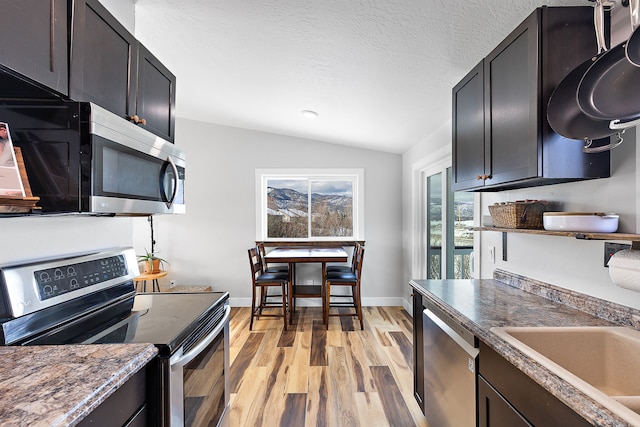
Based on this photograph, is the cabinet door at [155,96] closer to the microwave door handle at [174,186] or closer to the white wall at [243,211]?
the microwave door handle at [174,186]

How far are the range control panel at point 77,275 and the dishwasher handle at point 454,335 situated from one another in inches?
61.0

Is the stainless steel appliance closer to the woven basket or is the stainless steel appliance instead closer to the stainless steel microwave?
the stainless steel microwave

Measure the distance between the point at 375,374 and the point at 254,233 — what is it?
244cm

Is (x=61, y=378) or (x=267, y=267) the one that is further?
(x=267, y=267)

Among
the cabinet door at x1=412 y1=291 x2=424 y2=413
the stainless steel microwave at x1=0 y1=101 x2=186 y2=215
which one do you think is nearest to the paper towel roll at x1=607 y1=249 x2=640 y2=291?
the cabinet door at x1=412 y1=291 x2=424 y2=413

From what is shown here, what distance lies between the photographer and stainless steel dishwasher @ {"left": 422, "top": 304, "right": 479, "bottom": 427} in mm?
1209

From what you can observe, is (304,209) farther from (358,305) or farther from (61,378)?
(61,378)

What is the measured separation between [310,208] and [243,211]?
3.10ft

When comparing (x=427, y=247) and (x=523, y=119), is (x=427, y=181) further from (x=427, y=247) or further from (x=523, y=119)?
(x=523, y=119)

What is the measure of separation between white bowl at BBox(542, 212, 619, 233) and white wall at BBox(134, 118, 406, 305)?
2921mm

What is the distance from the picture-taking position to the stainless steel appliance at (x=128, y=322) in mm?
919

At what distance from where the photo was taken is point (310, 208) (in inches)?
166

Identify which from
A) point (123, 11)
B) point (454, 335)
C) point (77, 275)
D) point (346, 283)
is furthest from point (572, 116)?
point (346, 283)

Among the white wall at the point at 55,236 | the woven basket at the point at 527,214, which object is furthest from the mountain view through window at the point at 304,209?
the woven basket at the point at 527,214
